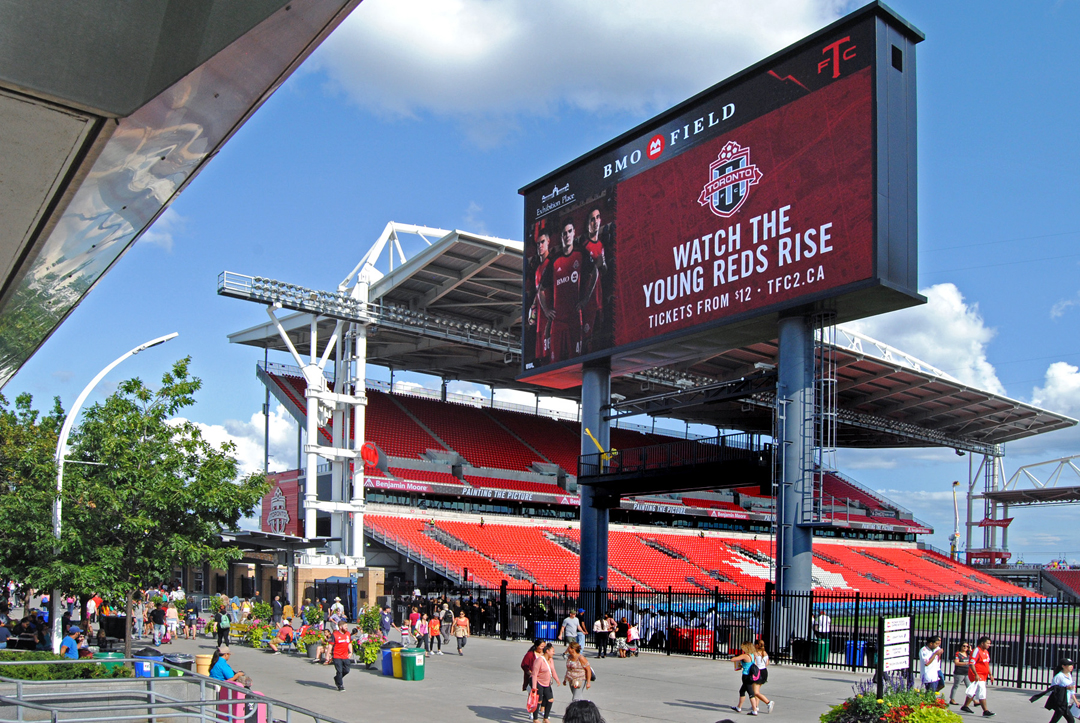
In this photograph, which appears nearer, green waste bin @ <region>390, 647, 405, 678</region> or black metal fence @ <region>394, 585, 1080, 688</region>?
green waste bin @ <region>390, 647, 405, 678</region>

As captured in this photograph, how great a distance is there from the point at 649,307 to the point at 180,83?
26.5m

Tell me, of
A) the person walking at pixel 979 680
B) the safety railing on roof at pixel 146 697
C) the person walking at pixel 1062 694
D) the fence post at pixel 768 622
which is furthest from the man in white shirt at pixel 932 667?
the safety railing on roof at pixel 146 697

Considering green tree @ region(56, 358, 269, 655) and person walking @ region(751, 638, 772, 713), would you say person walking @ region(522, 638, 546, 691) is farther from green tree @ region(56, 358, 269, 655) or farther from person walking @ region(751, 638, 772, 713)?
green tree @ region(56, 358, 269, 655)

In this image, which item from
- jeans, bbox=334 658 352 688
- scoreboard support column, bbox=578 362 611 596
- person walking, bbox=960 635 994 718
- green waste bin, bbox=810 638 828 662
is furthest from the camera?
scoreboard support column, bbox=578 362 611 596

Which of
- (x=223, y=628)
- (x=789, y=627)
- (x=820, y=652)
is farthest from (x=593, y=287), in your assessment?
(x=223, y=628)

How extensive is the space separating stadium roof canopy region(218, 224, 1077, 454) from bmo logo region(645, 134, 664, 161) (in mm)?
7537

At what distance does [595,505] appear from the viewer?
33.1m

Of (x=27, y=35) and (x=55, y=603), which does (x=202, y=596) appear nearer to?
(x=55, y=603)

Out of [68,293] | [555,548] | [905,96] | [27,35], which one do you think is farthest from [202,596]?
[27,35]

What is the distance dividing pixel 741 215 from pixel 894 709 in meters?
18.4

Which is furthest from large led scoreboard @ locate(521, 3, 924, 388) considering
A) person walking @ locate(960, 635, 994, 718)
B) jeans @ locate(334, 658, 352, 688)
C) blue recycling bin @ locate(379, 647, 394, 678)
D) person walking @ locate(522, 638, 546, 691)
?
jeans @ locate(334, 658, 352, 688)

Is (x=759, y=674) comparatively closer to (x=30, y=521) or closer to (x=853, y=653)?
(x=853, y=653)

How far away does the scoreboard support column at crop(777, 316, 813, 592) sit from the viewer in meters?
25.1

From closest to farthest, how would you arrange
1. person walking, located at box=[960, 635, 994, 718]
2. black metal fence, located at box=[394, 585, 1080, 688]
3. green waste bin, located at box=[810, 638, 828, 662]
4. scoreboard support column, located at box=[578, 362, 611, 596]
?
person walking, located at box=[960, 635, 994, 718]
black metal fence, located at box=[394, 585, 1080, 688]
green waste bin, located at box=[810, 638, 828, 662]
scoreboard support column, located at box=[578, 362, 611, 596]
